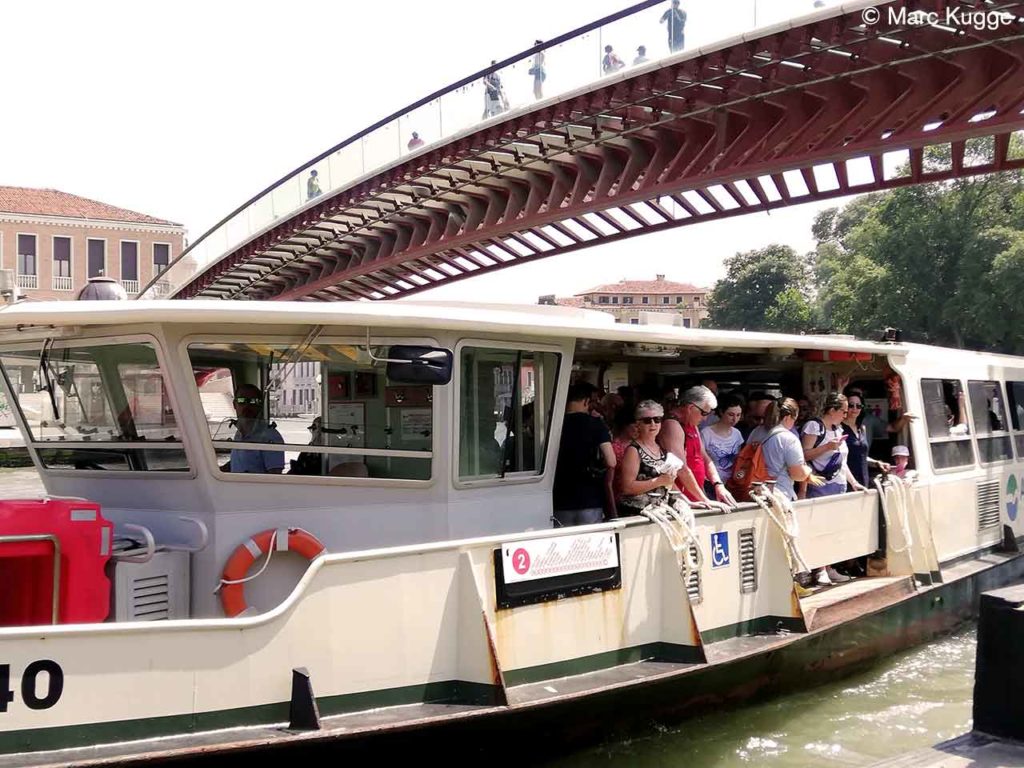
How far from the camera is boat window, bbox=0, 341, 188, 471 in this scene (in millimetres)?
5219

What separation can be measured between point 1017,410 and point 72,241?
6877 centimetres

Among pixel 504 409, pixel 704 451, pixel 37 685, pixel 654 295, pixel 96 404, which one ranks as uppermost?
pixel 654 295

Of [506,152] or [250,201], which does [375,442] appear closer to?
[506,152]

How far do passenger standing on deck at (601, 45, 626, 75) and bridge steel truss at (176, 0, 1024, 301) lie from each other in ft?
2.16

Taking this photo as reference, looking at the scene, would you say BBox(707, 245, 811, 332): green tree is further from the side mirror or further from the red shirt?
the side mirror

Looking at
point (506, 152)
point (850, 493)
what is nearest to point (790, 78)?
point (506, 152)

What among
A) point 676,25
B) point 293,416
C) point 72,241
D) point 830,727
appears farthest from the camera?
point 72,241

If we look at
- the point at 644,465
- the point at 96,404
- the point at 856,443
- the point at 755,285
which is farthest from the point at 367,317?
the point at 755,285

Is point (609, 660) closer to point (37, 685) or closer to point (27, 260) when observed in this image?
point (37, 685)

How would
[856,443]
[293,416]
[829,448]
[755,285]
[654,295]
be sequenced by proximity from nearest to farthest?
1. [293,416]
2. [829,448]
3. [856,443]
4. [755,285]
5. [654,295]

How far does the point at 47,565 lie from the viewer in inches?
188

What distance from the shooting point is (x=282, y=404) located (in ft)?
17.8

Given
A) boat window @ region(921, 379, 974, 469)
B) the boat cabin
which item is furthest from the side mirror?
boat window @ region(921, 379, 974, 469)

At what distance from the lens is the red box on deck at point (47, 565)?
15.6 feet
